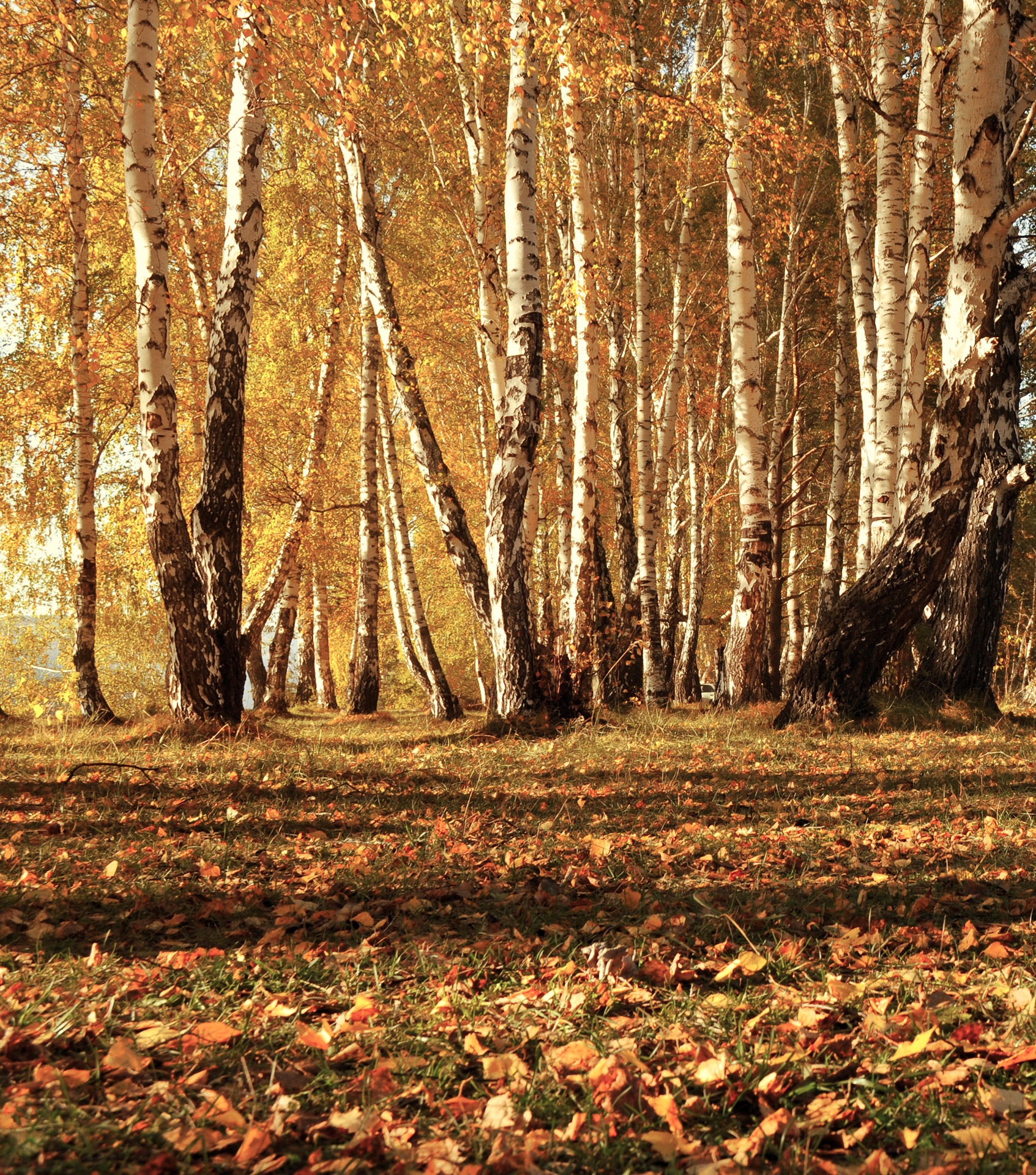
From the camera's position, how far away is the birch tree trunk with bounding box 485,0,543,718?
735cm

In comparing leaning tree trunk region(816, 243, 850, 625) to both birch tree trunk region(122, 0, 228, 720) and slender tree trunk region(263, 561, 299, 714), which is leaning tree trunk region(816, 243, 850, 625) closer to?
slender tree trunk region(263, 561, 299, 714)

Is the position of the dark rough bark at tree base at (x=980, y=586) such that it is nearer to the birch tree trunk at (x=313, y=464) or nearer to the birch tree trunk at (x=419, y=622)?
the birch tree trunk at (x=419, y=622)

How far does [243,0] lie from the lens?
5.22 metres

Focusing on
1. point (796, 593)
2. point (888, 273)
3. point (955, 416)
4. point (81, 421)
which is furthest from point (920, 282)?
point (81, 421)

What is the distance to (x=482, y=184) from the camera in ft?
32.1

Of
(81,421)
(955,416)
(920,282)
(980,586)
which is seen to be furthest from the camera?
(81,421)

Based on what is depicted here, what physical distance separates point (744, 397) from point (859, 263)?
317cm

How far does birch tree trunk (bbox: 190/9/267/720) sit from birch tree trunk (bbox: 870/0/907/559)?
5.70 meters

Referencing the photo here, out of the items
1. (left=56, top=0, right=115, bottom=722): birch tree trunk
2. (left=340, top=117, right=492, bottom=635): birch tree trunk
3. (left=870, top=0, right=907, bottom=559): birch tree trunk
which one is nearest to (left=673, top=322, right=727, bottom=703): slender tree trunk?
(left=870, top=0, right=907, bottom=559): birch tree trunk

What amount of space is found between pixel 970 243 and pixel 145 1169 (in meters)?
7.15

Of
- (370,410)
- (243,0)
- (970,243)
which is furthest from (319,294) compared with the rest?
(970,243)

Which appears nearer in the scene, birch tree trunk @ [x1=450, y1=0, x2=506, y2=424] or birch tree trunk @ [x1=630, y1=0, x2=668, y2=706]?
birch tree trunk @ [x1=450, y1=0, x2=506, y2=424]

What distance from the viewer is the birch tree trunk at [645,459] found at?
11.1m

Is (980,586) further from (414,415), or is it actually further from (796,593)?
(796,593)
